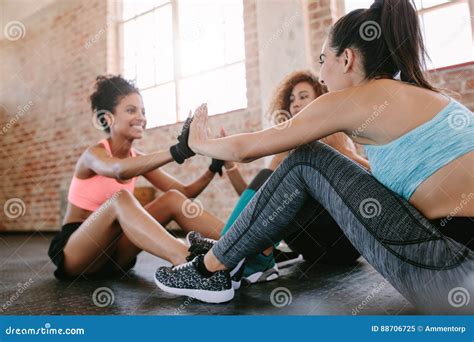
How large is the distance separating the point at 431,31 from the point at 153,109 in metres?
2.60

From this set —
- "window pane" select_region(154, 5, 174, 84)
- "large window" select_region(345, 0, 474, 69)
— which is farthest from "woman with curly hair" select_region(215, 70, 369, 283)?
"window pane" select_region(154, 5, 174, 84)

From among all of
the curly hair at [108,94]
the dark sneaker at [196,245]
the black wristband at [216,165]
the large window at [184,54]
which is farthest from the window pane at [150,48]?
the dark sneaker at [196,245]

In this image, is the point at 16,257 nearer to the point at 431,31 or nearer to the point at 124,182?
the point at 124,182

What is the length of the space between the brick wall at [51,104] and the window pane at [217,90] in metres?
0.32

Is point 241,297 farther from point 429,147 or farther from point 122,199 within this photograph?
point 429,147

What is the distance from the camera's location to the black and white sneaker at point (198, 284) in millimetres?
1032

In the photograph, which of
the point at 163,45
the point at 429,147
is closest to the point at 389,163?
the point at 429,147

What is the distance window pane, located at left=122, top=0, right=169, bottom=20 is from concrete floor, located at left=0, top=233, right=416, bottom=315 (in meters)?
3.14

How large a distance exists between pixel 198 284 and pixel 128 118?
897 mm

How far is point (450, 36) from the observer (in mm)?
2211

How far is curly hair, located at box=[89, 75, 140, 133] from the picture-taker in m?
1.66

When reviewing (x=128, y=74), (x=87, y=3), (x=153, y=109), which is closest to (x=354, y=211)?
(x=153, y=109)

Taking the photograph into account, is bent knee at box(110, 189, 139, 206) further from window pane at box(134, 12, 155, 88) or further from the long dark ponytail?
window pane at box(134, 12, 155, 88)

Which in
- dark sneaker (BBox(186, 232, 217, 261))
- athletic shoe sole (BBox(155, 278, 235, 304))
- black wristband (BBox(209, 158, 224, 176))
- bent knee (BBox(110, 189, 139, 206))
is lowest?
athletic shoe sole (BBox(155, 278, 235, 304))
